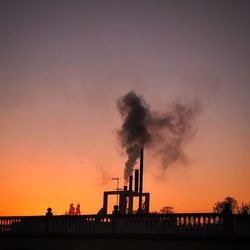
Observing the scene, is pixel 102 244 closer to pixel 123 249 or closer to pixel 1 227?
pixel 123 249

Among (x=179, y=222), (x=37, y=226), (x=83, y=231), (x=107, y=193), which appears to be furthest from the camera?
(x=107, y=193)

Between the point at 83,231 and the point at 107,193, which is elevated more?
the point at 107,193

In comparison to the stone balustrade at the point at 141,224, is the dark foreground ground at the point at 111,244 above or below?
below

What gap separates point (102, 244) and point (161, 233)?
375 cm

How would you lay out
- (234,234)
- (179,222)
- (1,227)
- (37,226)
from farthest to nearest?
(1,227) → (37,226) → (179,222) → (234,234)

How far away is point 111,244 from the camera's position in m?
27.0

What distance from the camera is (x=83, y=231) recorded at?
94.5 feet

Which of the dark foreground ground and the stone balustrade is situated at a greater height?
the stone balustrade

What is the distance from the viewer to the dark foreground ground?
2328cm

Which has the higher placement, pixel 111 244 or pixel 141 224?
pixel 141 224

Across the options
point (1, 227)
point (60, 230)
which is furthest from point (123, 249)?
point (1, 227)

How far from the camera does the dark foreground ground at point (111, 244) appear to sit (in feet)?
76.4

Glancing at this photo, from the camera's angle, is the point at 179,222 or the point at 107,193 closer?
the point at 179,222

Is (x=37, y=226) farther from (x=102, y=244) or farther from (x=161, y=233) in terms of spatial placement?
(x=161, y=233)
